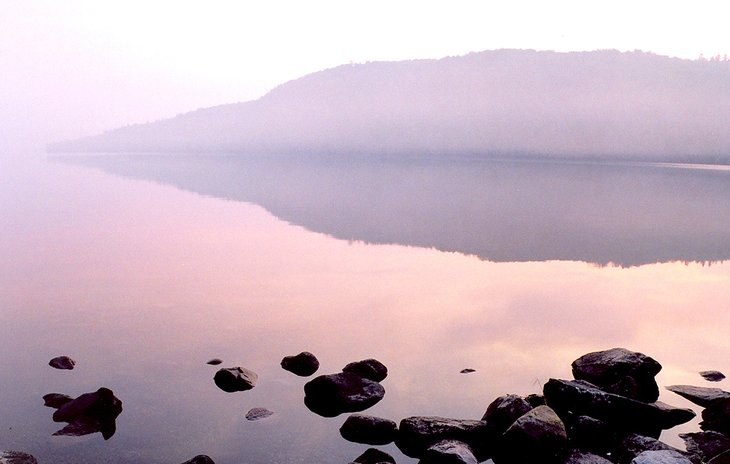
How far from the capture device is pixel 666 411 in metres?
10.6

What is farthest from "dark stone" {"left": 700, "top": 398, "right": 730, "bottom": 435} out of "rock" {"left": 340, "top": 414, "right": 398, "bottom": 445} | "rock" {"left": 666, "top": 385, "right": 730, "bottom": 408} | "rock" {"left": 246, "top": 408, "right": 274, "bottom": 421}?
"rock" {"left": 246, "top": 408, "right": 274, "bottom": 421}

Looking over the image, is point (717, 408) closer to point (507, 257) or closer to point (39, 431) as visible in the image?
point (39, 431)

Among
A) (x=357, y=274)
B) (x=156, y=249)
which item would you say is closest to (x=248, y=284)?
(x=357, y=274)

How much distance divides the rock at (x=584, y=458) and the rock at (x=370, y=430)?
2.95 metres

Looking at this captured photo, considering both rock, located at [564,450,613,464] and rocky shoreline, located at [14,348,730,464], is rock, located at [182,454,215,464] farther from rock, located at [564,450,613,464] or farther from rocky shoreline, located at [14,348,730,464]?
rock, located at [564,450,613,464]

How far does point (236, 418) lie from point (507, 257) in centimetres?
2202

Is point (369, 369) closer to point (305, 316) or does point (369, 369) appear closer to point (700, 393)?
point (305, 316)

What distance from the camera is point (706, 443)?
32.6ft

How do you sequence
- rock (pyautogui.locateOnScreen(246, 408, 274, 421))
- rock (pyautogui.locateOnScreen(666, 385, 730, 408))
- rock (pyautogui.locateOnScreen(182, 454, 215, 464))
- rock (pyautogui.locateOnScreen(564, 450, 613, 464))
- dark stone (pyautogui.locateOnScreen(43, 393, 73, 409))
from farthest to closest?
rock (pyautogui.locateOnScreen(666, 385, 730, 408)) < dark stone (pyautogui.locateOnScreen(43, 393, 73, 409)) < rock (pyautogui.locateOnScreen(246, 408, 274, 421)) < rock (pyautogui.locateOnScreen(182, 454, 215, 464)) < rock (pyautogui.locateOnScreen(564, 450, 613, 464))

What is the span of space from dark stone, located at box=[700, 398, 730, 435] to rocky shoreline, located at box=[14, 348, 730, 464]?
18mm

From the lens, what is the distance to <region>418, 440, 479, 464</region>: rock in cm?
859

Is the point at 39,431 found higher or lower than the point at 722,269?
higher

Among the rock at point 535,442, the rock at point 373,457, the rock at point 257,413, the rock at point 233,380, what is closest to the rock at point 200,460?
the rock at point 257,413

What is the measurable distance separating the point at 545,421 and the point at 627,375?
121 inches
